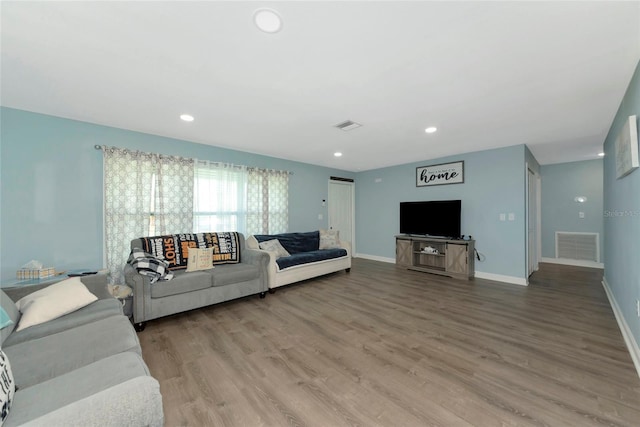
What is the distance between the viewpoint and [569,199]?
5715 millimetres

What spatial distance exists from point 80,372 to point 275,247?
3.17 meters

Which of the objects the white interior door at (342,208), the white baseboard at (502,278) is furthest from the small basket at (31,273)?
the white baseboard at (502,278)

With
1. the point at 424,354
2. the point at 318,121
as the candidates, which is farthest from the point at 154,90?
the point at 424,354

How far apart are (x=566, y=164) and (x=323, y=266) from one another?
611 cm

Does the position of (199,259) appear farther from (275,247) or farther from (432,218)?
(432,218)

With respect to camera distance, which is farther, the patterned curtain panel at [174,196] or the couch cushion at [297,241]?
the couch cushion at [297,241]

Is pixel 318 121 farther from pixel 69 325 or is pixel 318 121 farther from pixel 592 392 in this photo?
pixel 592 392

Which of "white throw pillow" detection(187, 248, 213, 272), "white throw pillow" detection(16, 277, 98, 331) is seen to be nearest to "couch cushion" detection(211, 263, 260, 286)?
"white throw pillow" detection(187, 248, 213, 272)

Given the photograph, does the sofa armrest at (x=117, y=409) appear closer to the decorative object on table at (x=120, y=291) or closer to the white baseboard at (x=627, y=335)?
the decorative object on table at (x=120, y=291)

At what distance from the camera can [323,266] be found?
4699 mm

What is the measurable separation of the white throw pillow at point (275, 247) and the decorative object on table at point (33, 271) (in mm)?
2480

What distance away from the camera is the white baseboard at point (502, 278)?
4254mm

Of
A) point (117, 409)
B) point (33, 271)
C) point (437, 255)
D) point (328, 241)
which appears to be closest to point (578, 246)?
→ point (437, 255)

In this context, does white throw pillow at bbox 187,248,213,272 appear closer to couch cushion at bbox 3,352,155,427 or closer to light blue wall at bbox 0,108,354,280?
light blue wall at bbox 0,108,354,280
